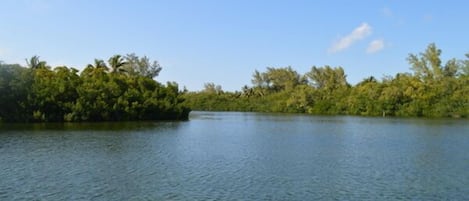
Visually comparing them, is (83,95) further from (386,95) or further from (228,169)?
(386,95)

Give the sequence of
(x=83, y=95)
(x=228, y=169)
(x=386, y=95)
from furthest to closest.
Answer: (x=386, y=95), (x=83, y=95), (x=228, y=169)

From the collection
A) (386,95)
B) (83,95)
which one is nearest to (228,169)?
(83,95)

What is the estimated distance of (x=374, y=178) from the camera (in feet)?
68.1

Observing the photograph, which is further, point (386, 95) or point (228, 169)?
point (386, 95)

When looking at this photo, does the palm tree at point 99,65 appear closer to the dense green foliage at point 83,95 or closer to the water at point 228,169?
the dense green foliage at point 83,95

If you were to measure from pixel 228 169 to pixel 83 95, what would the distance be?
136 ft

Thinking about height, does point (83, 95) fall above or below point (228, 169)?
above

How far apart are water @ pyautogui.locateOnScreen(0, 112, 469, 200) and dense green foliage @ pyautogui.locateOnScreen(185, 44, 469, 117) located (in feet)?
206

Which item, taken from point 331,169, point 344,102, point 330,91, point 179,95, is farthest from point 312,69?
point 331,169

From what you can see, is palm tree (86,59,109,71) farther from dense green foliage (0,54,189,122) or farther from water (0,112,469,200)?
water (0,112,469,200)

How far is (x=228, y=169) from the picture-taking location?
Result: 22.8 meters

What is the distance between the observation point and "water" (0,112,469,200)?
688 inches

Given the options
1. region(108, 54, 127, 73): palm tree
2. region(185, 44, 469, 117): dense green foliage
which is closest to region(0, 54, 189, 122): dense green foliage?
region(108, 54, 127, 73): palm tree

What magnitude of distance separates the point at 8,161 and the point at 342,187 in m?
15.7
